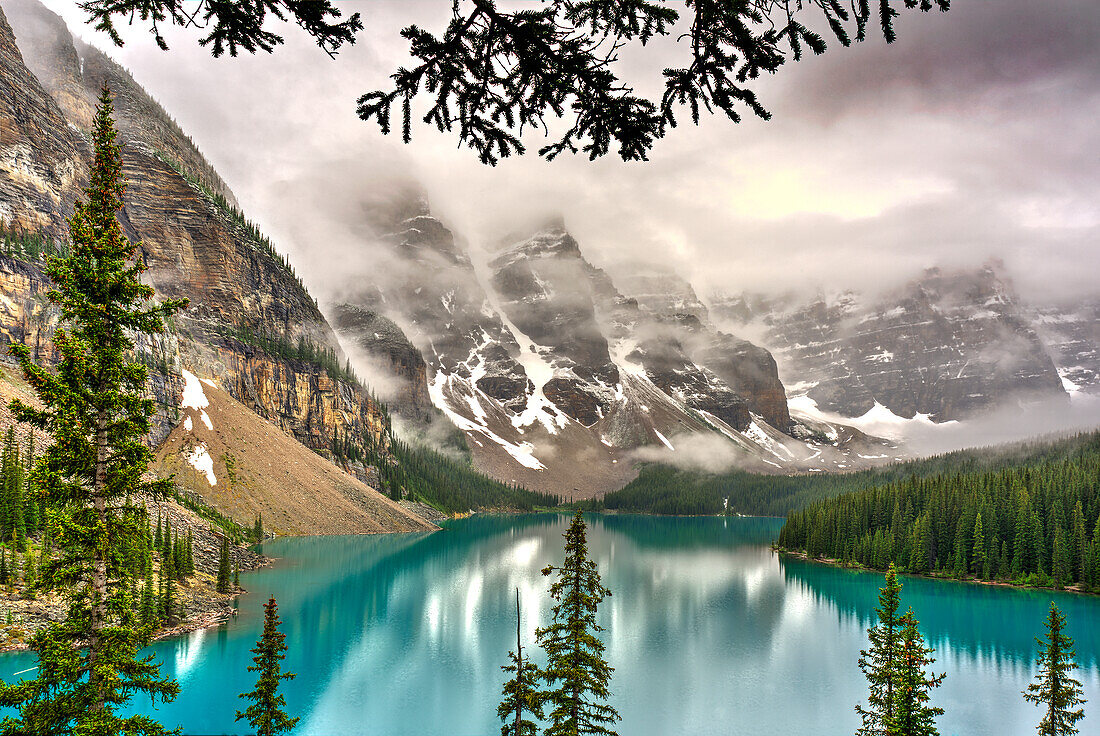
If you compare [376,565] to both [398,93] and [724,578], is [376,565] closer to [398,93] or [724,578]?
[724,578]

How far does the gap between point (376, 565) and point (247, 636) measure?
3763cm

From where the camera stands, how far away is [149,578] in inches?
1294

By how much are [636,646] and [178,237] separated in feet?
425

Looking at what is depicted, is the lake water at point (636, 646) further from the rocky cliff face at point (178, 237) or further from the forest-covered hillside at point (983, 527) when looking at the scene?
the rocky cliff face at point (178, 237)

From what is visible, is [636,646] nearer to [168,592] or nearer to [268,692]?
[168,592]

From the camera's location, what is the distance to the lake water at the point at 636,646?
29.9 meters

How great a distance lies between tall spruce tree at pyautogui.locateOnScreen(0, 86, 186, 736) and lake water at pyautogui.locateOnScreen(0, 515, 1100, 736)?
617 inches

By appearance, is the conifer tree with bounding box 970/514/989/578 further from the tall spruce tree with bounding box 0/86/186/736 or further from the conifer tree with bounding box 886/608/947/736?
the tall spruce tree with bounding box 0/86/186/736

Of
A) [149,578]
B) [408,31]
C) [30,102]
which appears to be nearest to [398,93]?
[408,31]

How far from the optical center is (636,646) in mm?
43344

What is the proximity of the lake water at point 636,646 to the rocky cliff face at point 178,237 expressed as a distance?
49.9m

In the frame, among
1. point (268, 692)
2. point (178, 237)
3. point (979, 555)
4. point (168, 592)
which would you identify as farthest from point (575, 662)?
point (178, 237)

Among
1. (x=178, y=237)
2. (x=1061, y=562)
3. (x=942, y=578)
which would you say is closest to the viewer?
(x=1061, y=562)

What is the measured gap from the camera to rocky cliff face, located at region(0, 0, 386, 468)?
85.5 m
